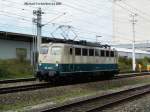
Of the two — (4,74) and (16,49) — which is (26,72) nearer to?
(4,74)

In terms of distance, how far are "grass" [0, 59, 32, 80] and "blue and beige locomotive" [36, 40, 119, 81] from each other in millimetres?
9211

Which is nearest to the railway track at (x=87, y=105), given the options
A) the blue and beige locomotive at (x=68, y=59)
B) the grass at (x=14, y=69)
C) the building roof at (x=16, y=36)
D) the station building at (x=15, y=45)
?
→ the blue and beige locomotive at (x=68, y=59)

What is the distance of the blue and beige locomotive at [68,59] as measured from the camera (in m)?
22.3

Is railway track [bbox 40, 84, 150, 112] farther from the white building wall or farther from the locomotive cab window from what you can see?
the white building wall

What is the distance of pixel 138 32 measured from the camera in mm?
110625

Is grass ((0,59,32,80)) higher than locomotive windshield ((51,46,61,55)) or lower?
lower

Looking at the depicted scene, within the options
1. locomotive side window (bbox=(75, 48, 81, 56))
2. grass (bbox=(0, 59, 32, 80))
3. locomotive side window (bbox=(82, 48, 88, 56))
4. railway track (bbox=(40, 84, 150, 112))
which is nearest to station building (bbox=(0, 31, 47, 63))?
grass (bbox=(0, 59, 32, 80))

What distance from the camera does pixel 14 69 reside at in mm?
35938

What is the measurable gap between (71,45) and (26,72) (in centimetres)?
1440

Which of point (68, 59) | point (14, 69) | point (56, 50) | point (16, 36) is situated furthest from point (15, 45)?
point (68, 59)

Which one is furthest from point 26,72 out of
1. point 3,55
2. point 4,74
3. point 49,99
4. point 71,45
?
point 49,99

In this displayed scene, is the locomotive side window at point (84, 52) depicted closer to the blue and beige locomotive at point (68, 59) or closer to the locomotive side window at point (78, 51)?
the blue and beige locomotive at point (68, 59)

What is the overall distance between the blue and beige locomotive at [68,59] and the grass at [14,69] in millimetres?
9211

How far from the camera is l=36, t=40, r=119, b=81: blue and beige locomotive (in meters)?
22.3
